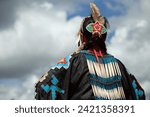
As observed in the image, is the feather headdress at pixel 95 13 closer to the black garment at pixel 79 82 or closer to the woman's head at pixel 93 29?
the woman's head at pixel 93 29

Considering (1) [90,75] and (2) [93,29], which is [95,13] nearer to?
(2) [93,29]

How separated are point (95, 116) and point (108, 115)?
22 cm

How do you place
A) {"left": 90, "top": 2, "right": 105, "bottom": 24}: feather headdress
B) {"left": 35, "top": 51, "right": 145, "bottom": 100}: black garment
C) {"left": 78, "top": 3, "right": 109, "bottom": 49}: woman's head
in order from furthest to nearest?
{"left": 90, "top": 2, "right": 105, "bottom": 24}: feather headdress < {"left": 78, "top": 3, "right": 109, "bottom": 49}: woman's head < {"left": 35, "top": 51, "right": 145, "bottom": 100}: black garment

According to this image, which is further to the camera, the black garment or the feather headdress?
the feather headdress

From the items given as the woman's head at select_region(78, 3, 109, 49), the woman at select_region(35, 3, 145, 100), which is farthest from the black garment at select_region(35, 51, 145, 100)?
the woman's head at select_region(78, 3, 109, 49)

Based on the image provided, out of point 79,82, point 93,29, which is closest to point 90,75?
point 79,82

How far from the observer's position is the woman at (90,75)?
19.3 metres

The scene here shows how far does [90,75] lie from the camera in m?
19.4

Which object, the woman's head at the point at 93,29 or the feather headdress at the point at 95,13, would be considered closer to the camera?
the woman's head at the point at 93,29

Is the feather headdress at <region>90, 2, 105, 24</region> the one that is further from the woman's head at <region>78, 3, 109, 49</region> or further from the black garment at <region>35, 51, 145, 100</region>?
the black garment at <region>35, 51, 145, 100</region>

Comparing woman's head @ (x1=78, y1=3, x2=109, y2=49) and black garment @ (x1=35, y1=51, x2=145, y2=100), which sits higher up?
woman's head @ (x1=78, y1=3, x2=109, y2=49)

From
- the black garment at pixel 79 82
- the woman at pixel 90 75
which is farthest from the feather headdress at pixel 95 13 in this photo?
the black garment at pixel 79 82

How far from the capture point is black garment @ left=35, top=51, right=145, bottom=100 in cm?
1933

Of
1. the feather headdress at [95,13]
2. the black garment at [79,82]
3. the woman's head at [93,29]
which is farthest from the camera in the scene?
the feather headdress at [95,13]
